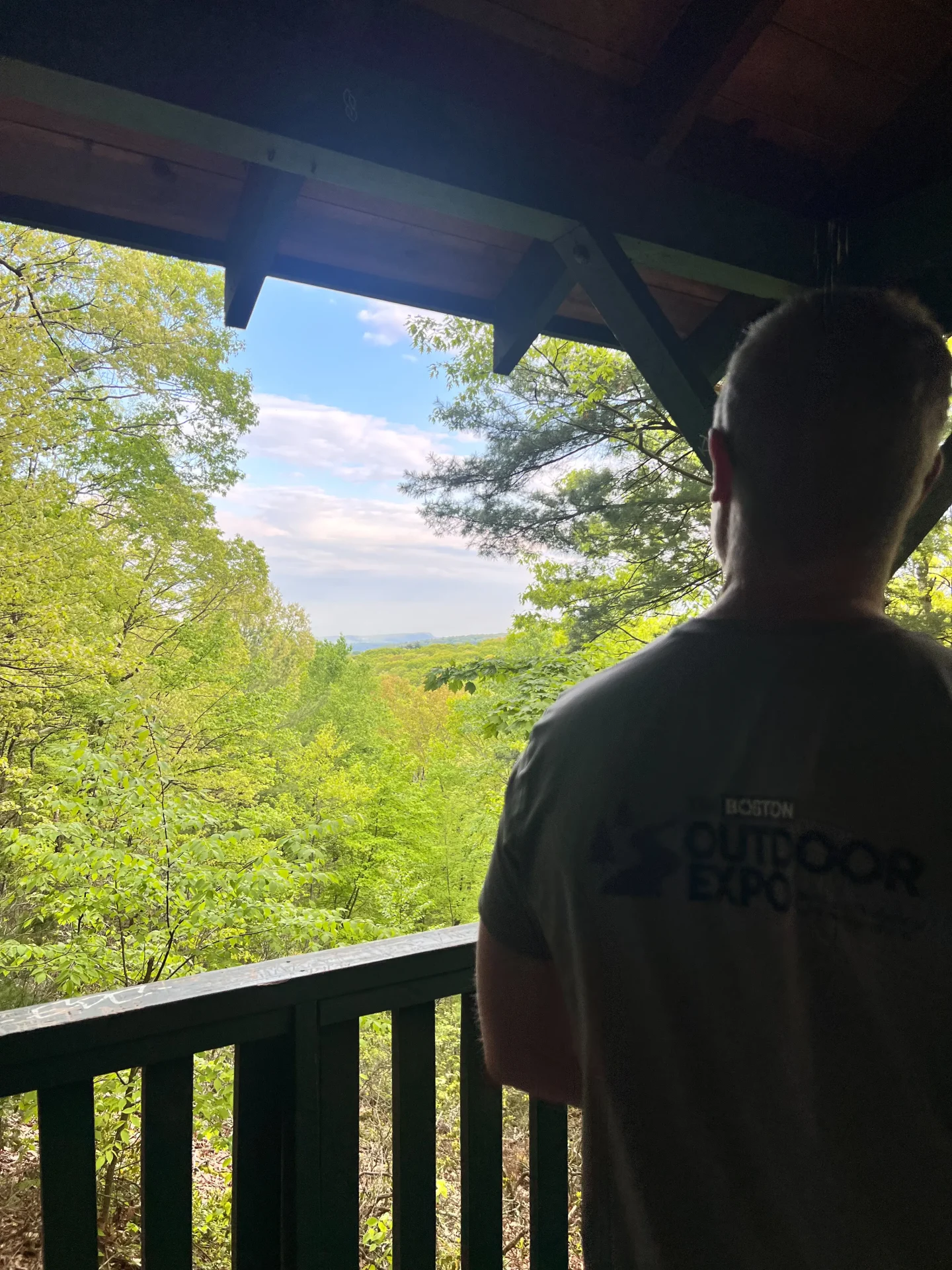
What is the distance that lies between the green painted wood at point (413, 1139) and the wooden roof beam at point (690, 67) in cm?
151

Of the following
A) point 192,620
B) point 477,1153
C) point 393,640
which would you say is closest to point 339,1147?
point 477,1153

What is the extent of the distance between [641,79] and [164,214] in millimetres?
895

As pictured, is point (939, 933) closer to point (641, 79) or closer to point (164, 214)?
point (641, 79)

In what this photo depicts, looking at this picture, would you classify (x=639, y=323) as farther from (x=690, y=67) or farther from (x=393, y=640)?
→ (x=393, y=640)

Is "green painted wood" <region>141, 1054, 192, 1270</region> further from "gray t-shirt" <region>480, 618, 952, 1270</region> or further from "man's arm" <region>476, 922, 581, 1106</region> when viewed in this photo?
"gray t-shirt" <region>480, 618, 952, 1270</region>

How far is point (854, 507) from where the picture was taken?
62 cm

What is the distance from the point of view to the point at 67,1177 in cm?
89

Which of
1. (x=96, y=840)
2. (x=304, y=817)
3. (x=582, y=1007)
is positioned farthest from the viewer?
(x=304, y=817)

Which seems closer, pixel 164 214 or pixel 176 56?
pixel 176 56

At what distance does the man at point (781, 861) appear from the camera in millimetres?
554

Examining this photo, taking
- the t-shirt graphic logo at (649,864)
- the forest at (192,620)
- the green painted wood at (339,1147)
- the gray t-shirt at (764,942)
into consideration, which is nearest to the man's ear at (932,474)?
the gray t-shirt at (764,942)

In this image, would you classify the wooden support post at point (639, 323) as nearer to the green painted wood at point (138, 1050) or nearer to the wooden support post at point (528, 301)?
the wooden support post at point (528, 301)

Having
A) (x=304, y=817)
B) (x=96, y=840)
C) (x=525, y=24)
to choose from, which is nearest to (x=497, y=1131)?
(x=525, y=24)

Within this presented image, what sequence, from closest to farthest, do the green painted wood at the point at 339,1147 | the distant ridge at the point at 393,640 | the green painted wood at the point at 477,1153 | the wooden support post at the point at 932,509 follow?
1. the green painted wood at the point at 339,1147
2. the green painted wood at the point at 477,1153
3. the wooden support post at the point at 932,509
4. the distant ridge at the point at 393,640
